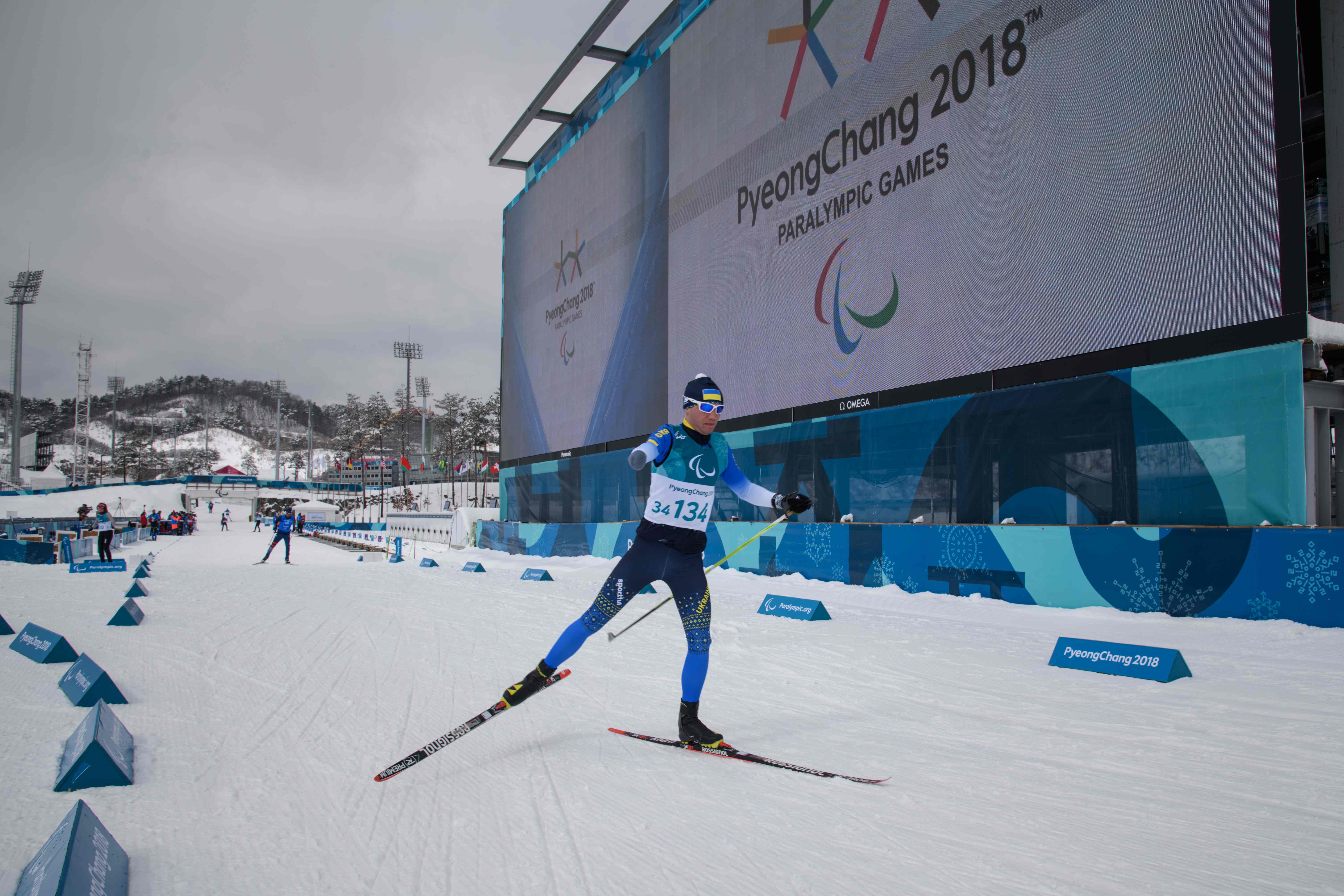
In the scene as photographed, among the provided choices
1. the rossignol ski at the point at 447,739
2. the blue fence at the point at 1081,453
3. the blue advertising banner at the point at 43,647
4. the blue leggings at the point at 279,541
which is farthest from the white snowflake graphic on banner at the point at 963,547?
the blue leggings at the point at 279,541

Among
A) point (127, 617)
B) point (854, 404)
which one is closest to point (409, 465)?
point (854, 404)

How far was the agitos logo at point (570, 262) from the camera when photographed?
2525 centimetres

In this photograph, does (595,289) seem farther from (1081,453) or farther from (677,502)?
(677,502)

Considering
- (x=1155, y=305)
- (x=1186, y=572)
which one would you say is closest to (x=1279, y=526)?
(x=1186, y=572)

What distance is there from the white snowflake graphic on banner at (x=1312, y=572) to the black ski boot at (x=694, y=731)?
6.68 meters

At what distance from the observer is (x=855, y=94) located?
13.9 metres

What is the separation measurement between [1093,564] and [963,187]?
6.30 meters

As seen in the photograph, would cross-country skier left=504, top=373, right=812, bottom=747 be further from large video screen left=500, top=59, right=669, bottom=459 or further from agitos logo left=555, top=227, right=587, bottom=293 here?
agitos logo left=555, top=227, right=587, bottom=293

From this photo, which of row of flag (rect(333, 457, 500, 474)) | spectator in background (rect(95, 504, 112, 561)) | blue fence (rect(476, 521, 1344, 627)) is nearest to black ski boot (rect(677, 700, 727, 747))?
blue fence (rect(476, 521, 1344, 627))

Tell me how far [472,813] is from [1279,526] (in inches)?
331

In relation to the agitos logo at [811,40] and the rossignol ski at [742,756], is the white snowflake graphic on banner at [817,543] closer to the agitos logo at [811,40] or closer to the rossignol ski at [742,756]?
the agitos logo at [811,40]

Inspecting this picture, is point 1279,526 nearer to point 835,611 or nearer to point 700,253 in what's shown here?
→ point 835,611

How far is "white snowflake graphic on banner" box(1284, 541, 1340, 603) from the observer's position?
695cm

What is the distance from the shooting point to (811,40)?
1509 centimetres
